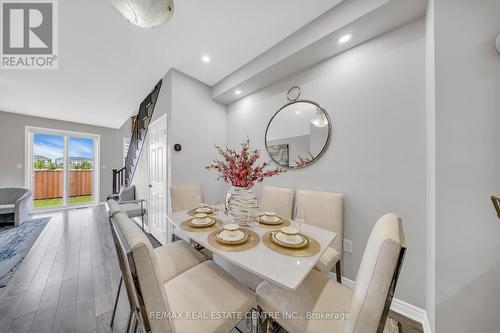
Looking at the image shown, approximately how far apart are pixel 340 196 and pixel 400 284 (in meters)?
0.87

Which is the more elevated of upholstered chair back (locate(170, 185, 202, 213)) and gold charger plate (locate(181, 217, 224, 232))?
upholstered chair back (locate(170, 185, 202, 213))

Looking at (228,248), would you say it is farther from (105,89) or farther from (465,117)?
(105,89)

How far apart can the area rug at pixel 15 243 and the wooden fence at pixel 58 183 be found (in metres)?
A: 1.58

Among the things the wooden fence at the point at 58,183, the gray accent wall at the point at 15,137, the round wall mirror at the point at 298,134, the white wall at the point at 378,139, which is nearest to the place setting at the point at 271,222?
the white wall at the point at 378,139

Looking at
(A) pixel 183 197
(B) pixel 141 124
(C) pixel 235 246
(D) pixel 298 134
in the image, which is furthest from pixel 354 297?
(B) pixel 141 124

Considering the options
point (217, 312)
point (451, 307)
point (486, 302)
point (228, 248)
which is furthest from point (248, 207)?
point (486, 302)

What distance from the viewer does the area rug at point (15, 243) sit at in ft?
6.26

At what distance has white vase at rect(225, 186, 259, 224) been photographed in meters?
1.29

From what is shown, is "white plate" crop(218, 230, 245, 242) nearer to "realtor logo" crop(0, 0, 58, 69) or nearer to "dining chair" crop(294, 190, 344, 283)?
"dining chair" crop(294, 190, 344, 283)

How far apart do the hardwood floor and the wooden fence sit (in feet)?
9.76

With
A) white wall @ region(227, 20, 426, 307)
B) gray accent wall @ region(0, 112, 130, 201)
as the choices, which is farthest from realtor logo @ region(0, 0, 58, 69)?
gray accent wall @ region(0, 112, 130, 201)

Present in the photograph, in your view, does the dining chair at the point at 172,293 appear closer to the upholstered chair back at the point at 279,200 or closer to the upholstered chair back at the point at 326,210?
the upholstered chair back at the point at 326,210

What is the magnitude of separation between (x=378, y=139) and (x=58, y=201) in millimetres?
7836

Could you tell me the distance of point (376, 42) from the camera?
5.08ft
